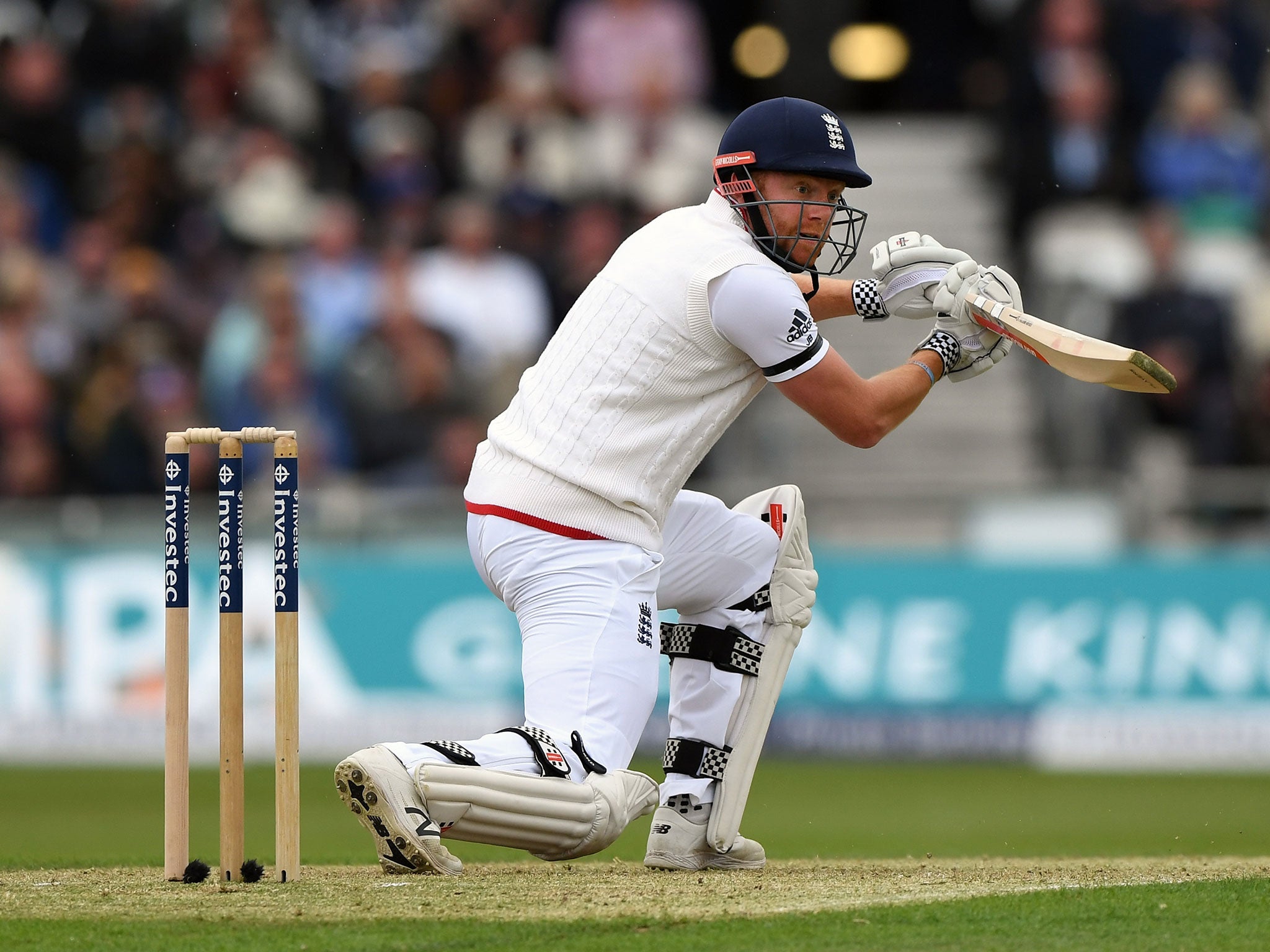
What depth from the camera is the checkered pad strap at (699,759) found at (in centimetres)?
527

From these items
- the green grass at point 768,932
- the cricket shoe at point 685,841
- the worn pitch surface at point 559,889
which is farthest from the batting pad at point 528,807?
the cricket shoe at point 685,841

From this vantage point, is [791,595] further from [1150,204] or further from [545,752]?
[1150,204]

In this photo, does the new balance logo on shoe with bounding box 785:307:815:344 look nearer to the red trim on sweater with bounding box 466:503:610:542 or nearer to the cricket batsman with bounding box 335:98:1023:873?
the cricket batsman with bounding box 335:98:1023:873

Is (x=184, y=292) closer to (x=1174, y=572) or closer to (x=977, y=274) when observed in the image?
(x=1174, y=572)

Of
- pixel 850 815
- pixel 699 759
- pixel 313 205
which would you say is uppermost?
pixel 313 205

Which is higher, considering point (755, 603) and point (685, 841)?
point (755, 603)

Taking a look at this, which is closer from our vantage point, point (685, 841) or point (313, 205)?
point (685, 841)

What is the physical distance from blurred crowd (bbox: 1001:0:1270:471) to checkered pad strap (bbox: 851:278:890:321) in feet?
20.1

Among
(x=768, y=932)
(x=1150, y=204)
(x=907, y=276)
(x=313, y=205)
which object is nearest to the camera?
(x=768, y=932)

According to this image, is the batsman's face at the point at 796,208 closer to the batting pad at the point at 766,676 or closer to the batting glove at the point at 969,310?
the batting glove at the point at 969,310

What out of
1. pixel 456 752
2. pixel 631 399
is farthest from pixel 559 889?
pixel 631 399

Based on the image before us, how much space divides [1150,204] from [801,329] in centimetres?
850

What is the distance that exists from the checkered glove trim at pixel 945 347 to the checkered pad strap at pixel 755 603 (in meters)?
0.78

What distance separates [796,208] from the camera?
16.9ft
